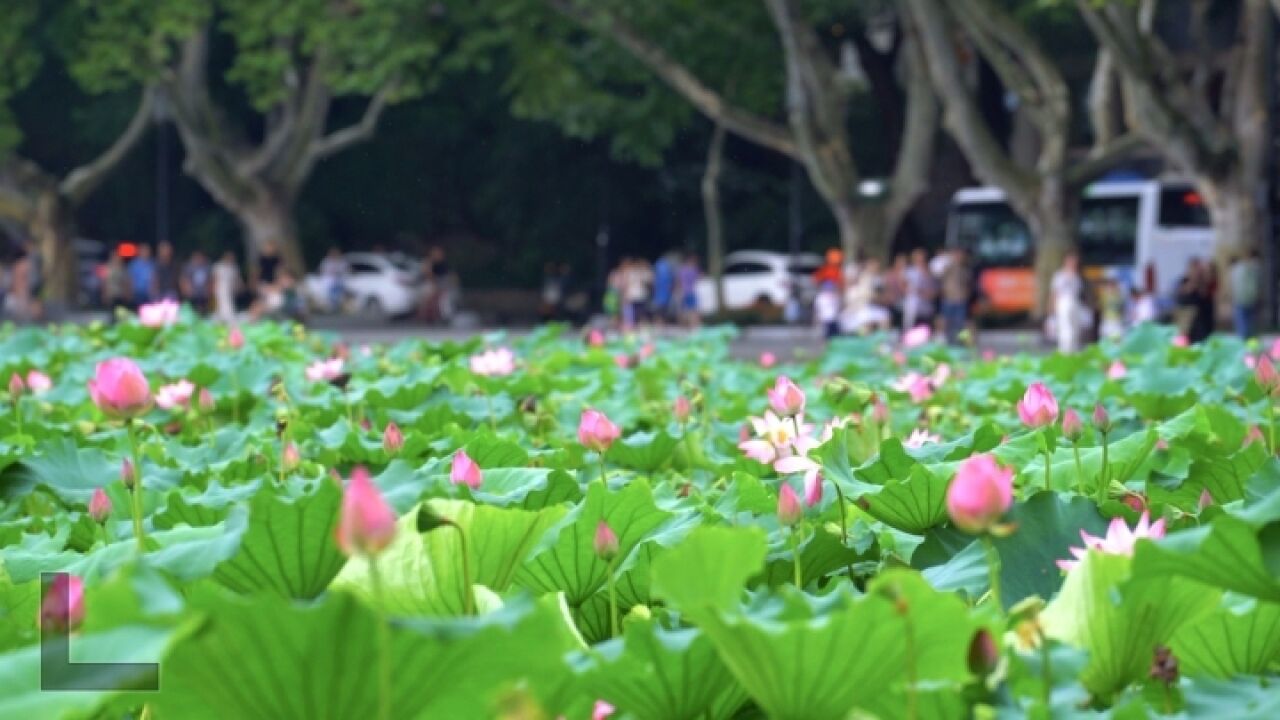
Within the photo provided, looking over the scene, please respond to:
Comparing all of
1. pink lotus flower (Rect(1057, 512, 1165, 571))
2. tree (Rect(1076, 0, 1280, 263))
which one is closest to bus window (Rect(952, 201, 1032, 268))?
tree (Rect(1076, 0, 1280, 263))

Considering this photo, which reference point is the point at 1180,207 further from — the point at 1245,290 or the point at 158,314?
the point at 158,314

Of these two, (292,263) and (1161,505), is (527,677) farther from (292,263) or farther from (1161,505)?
(292,263)

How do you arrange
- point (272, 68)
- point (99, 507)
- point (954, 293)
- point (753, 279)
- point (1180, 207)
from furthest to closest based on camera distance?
point (753, 279), point (1180, 207), point (272, 68), point (954, 293), point (99, 507)

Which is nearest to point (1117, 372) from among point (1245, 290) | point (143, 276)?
point (1245, 290)

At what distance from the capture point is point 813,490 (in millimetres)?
2857

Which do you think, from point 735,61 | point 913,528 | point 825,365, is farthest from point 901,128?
point 913,528

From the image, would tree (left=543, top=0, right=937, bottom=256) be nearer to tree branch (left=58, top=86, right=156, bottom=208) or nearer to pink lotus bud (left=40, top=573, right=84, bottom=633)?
tree branch (left=58, top=86, right=156, bottom=208)

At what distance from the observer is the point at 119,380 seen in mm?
2650

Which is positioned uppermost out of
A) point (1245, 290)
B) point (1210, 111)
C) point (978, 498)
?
point (1210, 111)

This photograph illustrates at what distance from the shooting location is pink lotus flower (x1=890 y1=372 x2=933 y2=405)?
20.1 ft

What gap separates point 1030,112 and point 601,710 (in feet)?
98.0

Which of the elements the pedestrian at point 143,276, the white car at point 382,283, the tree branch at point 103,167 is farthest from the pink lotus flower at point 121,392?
the white car at point 382,283

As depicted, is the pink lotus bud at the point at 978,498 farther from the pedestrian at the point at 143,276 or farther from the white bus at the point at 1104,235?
the white bus at the point at 1104,235

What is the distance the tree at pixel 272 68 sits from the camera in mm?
36188
